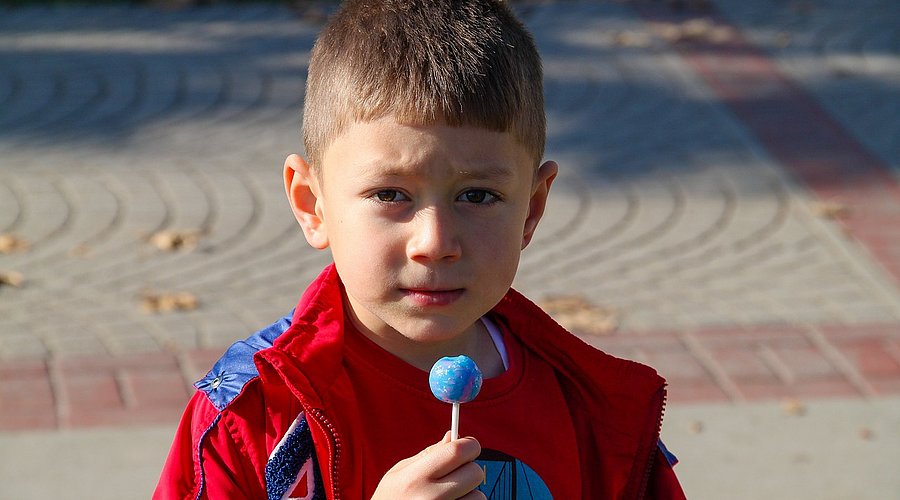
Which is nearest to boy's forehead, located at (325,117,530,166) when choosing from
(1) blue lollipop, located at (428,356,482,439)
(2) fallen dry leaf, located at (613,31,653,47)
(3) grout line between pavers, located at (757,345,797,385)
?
(1) blue lollipop, located at (428,356,482,439)

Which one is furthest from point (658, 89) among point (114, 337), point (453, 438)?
point (453, 438)

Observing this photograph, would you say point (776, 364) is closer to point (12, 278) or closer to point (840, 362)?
point (840, 362)

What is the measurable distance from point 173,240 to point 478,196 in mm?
3676

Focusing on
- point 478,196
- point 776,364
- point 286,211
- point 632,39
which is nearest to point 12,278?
point 286,211

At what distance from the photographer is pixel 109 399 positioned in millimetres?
4227

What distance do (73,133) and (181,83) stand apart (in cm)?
98

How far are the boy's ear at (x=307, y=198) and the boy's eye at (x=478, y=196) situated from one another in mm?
306

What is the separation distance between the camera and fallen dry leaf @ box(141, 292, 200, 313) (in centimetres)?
484

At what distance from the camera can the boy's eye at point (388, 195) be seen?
1.92 meters

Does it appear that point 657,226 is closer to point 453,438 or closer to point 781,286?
point 781,286

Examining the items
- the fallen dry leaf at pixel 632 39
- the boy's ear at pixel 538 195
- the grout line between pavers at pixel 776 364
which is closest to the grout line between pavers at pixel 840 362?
the grout line between pavers at pixel 776 364

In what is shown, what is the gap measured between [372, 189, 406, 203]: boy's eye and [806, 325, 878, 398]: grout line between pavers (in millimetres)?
3055

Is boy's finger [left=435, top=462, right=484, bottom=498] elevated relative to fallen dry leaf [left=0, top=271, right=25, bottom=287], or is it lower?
elevated

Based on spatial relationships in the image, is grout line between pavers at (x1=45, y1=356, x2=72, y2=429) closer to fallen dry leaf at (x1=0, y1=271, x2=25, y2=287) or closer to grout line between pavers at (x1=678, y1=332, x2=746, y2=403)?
fallen dry leaf at (x1=0, y1=271, x2=25, y2=287)
